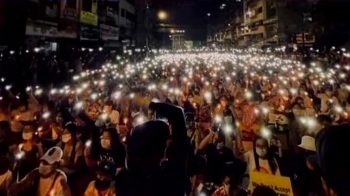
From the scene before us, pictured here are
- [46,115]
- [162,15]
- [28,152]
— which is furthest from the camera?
[162,15]

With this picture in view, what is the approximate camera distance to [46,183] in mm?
5453

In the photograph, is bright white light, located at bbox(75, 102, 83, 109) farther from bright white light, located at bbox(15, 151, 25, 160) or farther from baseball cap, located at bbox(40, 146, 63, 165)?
baseball cap, located at bbox(40, 146, 63, 165)

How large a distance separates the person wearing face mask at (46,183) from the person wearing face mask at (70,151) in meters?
1.16

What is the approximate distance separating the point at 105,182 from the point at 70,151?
7.23 feet

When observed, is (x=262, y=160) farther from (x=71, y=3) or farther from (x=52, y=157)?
(x=71, y=3)

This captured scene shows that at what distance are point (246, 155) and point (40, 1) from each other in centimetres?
2145

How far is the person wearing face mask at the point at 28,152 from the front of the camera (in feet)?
21.3

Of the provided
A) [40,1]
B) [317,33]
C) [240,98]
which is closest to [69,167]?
[240,98]

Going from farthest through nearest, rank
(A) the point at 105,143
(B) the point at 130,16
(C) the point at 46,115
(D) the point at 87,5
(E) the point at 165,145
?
1. (B) the point at 130,16
2. (D) the point at 87,5
3. (C) the point at 46,115
4. (A) the point at 105,143
5. (E) the point at 165,145

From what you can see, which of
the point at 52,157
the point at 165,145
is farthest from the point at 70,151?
the point at 165,145

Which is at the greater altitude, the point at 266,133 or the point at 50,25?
the point at 50,25

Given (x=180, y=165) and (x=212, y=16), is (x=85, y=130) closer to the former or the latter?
(x=180, y=165)

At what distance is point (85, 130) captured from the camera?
8.12 metres

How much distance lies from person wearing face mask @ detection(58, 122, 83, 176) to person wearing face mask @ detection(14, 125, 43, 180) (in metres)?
0.42
